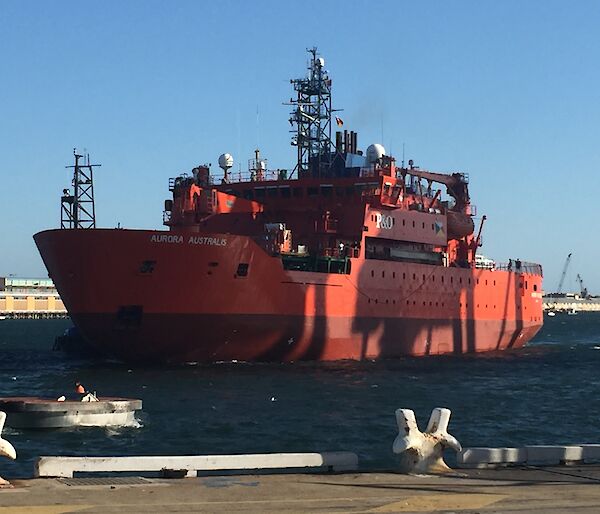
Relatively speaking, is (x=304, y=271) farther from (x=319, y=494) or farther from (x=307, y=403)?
(x=319, y=494)

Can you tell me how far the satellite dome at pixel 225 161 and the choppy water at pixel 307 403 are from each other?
14.9 metres

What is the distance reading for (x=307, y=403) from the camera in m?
32.4

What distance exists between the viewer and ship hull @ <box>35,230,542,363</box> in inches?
1548

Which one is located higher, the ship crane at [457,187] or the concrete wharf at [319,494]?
the ship crane at [457,187]

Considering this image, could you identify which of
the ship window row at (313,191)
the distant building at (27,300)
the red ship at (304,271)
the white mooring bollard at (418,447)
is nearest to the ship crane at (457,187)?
the red ship at (304,271)

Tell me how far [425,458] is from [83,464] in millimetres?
4994

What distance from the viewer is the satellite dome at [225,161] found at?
5834 centimetres

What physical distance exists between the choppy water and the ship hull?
1003 millimetres

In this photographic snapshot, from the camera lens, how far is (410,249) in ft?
176

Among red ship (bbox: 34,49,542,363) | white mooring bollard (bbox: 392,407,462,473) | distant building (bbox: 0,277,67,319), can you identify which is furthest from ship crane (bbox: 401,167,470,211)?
distant building (bbox: 0,277,67,319)

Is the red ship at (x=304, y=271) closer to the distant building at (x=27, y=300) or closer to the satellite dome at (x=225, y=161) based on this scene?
the satellite dome at (x=225, y=161)

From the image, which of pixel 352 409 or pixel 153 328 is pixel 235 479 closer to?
pixel 352 409

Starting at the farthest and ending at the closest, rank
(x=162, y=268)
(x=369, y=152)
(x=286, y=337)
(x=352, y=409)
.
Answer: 1. (x=369, y=152)
2. (x=286, y=337)
3. (x=162, y=268)
4. (x=352, y=409)

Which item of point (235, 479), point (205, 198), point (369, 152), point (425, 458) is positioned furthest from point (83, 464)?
point (369, 152)
